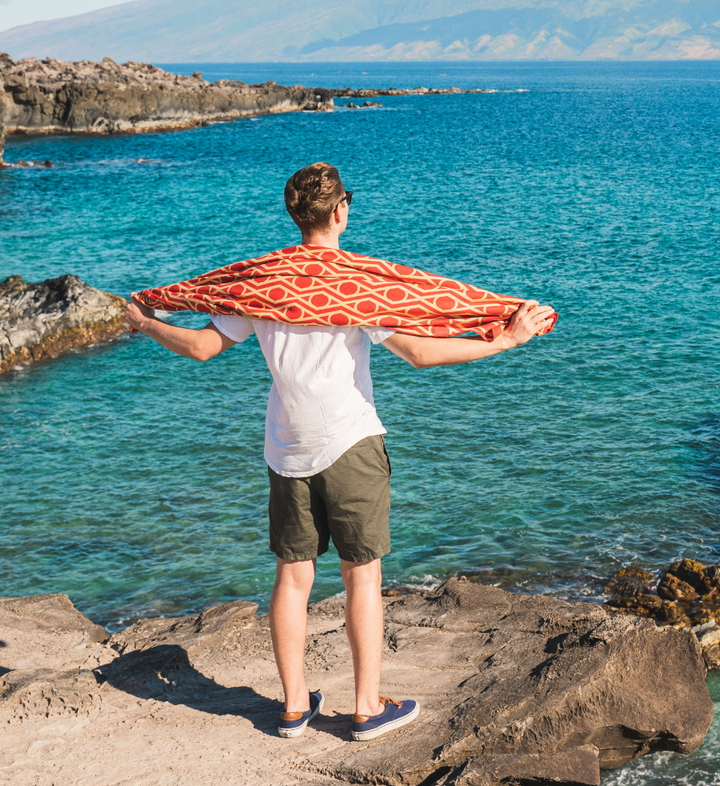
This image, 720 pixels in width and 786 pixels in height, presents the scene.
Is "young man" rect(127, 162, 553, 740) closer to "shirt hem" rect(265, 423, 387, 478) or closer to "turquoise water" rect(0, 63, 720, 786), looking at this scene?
"shirt hem" rect(265, 423, 387, 478)

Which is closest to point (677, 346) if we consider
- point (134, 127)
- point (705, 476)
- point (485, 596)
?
point (705, 476)

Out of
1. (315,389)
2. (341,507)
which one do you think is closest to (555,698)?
(341,507)

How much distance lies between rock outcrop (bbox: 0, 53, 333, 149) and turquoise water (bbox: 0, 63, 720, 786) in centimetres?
3710

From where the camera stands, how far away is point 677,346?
54.4 feet

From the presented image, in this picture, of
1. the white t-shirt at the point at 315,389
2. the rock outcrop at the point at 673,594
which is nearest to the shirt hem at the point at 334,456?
the white t-shirt at the point at 315,389

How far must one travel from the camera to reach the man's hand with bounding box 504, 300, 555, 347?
3600 millimetres

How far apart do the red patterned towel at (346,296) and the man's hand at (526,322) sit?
5 centimetres

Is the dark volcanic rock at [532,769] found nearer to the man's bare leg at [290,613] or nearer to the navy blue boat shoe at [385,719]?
the navy blue boat shoe at [385,719]

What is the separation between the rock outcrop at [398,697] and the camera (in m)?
3.91

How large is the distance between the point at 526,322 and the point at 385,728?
2.23 meters

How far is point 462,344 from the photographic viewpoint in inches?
140

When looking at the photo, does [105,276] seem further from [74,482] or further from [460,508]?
[460,508]

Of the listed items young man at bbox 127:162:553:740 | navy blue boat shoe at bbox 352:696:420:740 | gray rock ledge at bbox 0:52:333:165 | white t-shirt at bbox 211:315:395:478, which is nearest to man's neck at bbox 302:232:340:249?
young man at bbox 127:162:553:740

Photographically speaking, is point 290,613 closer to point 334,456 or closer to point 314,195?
point 334,456
